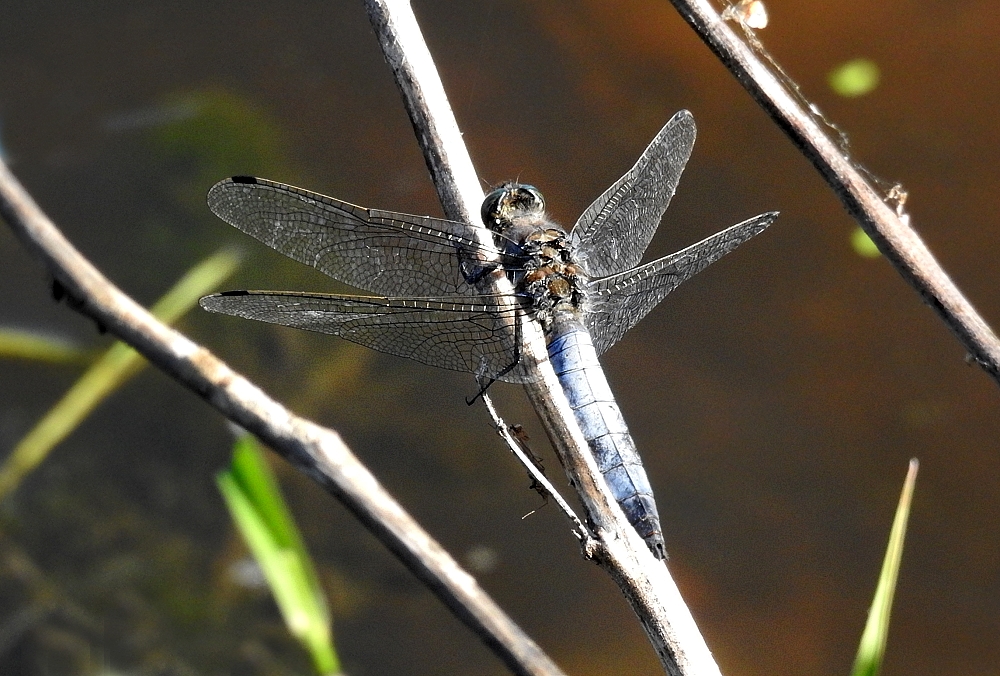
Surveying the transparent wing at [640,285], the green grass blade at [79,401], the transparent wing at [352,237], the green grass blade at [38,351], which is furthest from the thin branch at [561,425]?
the green grass blade at [38,351]

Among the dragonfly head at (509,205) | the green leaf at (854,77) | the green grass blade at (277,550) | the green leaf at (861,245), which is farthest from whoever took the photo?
the green leaf at (854,77)

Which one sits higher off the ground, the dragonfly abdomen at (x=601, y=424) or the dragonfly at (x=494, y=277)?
the dragonfly at (x=494, y=277)

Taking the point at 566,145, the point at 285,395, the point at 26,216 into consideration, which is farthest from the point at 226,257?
the point at 26,216

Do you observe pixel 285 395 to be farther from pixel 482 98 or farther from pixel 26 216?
pixel 26 216

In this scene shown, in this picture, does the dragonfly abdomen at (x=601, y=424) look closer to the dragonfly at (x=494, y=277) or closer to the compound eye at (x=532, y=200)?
the dragonfly at (x=494, y=277)

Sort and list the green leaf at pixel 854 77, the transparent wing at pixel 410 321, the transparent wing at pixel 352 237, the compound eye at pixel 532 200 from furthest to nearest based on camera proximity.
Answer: the green leaf at pixel 854 77 < the compound eye at pixel 532 200 < the transparent wing at pixel 352 237 < the transparent wing at pixel 410 321

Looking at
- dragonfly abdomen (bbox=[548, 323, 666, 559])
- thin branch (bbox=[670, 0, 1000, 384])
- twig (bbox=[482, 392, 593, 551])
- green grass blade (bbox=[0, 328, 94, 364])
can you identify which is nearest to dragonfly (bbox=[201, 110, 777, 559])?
dragonfly abdomen (bbox=[548, 323, 666, 559])

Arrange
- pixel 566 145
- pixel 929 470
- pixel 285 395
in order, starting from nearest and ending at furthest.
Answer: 1. pixel 929 470
2. pixel 285 395
3. pixel 566 145
